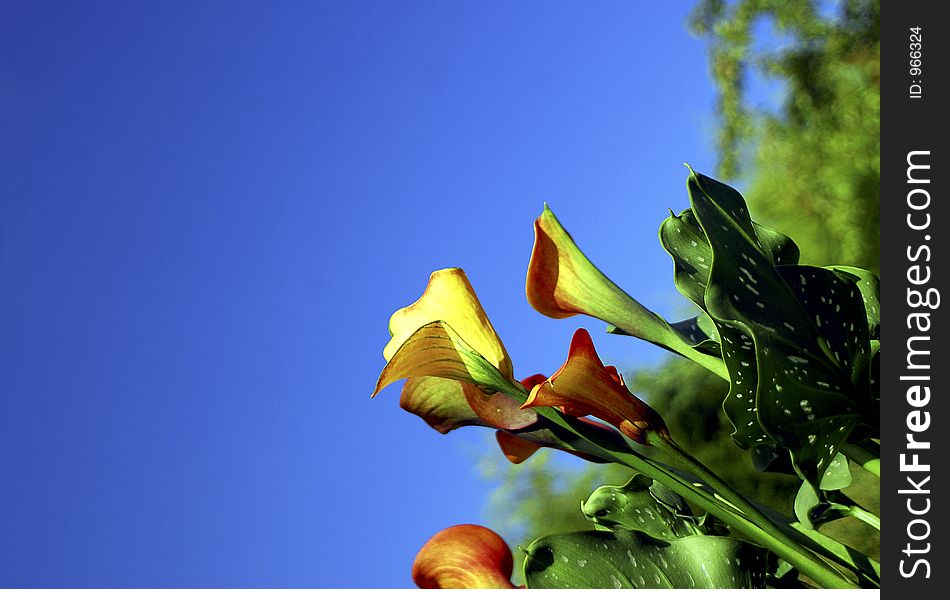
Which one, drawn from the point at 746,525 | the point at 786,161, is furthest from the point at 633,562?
the point at 786,161

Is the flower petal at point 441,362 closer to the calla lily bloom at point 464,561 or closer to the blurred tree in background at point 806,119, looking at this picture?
the calla lily bloom at point 464,561

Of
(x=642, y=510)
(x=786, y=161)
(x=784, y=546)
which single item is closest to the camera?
(x=784, y=546)

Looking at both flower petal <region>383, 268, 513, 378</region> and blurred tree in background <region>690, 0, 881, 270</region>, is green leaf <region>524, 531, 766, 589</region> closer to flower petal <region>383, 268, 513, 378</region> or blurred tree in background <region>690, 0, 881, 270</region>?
flower petal <region>383, 268, 513, 378</region>

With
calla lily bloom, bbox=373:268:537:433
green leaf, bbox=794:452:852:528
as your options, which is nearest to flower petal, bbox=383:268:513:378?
calla lily bloom, bbox=373:268:537:433

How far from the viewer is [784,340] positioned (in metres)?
0.31

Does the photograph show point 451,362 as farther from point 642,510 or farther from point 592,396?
point 642,510

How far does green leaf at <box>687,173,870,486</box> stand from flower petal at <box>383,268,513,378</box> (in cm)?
9

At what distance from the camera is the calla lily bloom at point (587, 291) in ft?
1.15

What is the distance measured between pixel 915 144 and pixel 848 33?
4281 mm

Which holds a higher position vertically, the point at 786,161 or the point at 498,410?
the point at 786,161

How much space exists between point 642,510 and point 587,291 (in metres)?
0.14

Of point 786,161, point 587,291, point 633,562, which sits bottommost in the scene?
point 633,562

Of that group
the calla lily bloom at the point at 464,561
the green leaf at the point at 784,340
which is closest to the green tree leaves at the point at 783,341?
the green leaf at the point at 784,340

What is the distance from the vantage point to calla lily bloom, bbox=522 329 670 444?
12.7 inches
